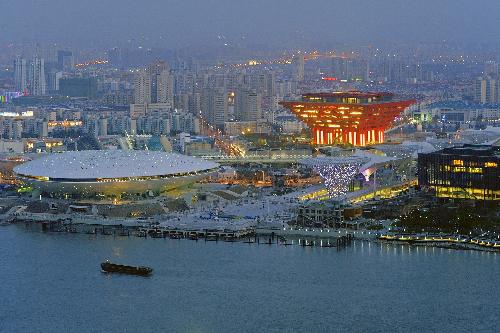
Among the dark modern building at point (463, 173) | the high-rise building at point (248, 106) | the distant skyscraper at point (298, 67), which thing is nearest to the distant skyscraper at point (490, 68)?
the distant skyscraper at point (298, 67)

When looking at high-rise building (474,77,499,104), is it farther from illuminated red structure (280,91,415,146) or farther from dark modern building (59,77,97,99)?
dark modern building (59,77,97,99)

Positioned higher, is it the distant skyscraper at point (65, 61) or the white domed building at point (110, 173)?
the distant skyscraper at point (65, 61)

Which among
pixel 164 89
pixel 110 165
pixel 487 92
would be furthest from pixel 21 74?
pixel 110 165

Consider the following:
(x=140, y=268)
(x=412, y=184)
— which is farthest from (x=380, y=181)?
(x=140, y=268)

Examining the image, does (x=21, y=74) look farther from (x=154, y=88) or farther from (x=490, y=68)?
(x=490, y=68)

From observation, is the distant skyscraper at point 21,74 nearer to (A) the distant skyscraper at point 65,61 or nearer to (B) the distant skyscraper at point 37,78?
(B) the distant skyscraper at point 37,78

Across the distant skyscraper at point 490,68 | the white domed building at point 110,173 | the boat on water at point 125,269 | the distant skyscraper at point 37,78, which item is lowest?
the boat on water at point 125,269

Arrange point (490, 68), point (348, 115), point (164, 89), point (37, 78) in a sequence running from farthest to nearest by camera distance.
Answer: point (490, 68) < point (37, 78) < point (164, 89) < point (348, 115)

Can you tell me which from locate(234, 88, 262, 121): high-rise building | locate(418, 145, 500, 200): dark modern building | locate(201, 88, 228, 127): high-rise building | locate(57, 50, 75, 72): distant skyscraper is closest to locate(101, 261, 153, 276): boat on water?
locate(418, 145, 500, 200): dark modern building
